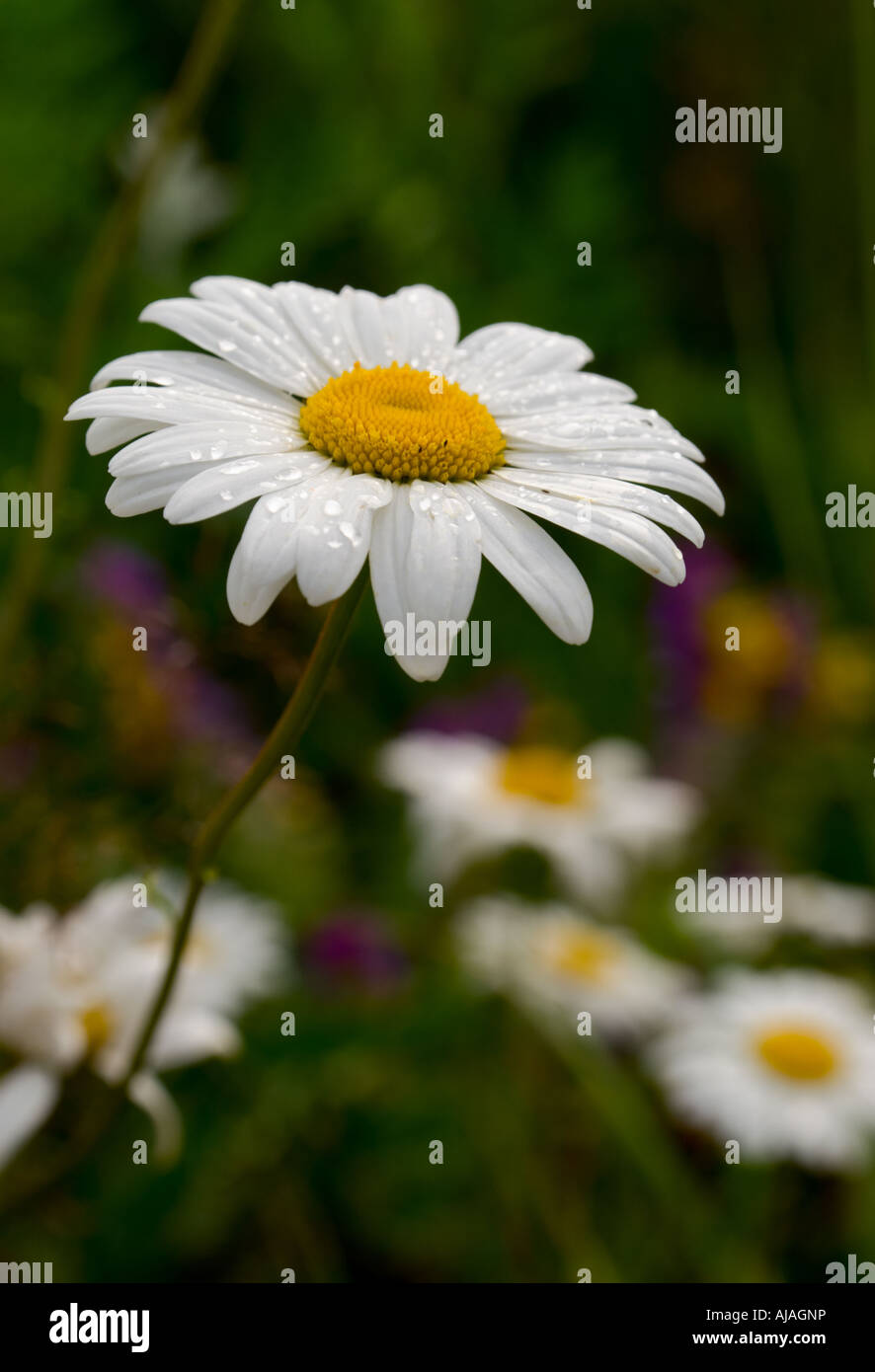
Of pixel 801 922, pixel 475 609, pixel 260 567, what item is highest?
pixel 475 609

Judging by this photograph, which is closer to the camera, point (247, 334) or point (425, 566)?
point (425, 566)

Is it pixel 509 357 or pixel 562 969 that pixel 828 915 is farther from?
pixel 509 357

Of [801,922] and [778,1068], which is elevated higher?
[801,922]

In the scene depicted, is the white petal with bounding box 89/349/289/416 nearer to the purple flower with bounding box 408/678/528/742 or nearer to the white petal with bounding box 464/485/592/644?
the white petal with bounding box 464/485/592/644

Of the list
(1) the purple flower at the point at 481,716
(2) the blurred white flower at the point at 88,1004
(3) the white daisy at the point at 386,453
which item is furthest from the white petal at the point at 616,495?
(1) the purple flower at the point at 481,716

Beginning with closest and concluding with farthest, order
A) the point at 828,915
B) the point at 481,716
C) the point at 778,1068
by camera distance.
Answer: the point at 778,1068, the point at 828,915, the point at 481,716

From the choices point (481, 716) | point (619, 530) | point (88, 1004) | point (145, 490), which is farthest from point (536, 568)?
point (481, 716)
